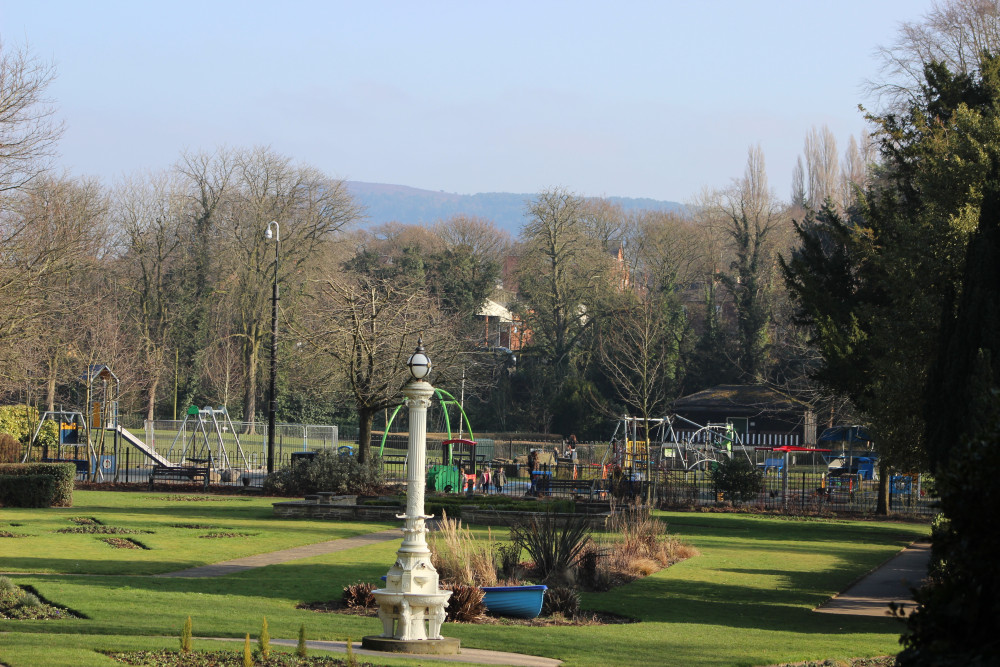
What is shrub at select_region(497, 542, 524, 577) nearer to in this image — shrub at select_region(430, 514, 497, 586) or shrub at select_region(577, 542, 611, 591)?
shrub at select_region(430, 514, 497, 586)

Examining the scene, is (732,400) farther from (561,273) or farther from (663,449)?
(561,273)

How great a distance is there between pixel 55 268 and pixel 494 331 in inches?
2064

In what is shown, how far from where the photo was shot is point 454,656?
11.7 m

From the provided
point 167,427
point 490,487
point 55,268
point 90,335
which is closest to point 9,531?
point 55,268

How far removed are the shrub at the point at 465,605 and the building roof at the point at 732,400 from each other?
4298cm

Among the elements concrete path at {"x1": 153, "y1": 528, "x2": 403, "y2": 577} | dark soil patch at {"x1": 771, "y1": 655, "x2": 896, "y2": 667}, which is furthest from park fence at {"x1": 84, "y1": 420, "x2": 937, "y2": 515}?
dark soil patch at {"x1": 771, "y1": 655, "x2": 896, "y2": 667}

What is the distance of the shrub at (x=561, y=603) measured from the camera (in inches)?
618

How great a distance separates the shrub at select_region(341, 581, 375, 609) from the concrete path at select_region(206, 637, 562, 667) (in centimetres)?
308

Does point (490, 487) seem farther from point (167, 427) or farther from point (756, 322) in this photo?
point (167, 427)

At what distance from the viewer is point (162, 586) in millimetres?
16141

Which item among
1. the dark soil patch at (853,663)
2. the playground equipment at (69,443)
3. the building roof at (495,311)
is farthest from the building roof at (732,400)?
the dark soil patch at (853,663)

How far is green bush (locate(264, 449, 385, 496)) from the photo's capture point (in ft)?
109

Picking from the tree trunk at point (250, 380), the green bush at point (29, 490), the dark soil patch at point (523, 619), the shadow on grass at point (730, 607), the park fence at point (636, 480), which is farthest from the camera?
the tree trunk at point (250, 380)

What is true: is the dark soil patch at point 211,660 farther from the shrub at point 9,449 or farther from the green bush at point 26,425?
the green bush at point 26,425
